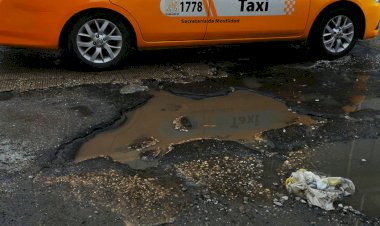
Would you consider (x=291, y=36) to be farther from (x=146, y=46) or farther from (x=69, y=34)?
(x=69, y=34)

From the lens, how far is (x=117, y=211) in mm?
3318

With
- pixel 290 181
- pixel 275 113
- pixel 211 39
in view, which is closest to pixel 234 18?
pixel 211 39

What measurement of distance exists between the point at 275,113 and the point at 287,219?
6.04 ft

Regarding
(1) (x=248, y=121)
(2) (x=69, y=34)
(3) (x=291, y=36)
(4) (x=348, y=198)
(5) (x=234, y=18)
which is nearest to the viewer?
(4) (x=348, y=198)

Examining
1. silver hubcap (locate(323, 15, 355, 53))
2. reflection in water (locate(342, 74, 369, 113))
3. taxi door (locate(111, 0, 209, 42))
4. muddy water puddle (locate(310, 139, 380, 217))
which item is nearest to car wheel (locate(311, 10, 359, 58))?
silver hubcap (locate(323, 15, 355, 53))

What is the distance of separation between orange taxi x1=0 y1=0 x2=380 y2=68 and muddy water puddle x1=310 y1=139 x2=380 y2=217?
7.73 ft

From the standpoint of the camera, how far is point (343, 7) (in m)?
6.59

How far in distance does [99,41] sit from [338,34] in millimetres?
3225

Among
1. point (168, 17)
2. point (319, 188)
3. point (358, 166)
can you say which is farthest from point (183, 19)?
point (319, 188)

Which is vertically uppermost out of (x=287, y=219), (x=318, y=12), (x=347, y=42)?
(x=318, y=12)

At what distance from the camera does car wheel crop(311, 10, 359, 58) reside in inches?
260

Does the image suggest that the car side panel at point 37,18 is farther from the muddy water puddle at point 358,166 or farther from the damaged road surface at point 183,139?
the muddy water puddle at point 358,166

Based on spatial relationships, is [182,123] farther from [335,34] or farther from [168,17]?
[335,34]

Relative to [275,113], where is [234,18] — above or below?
above
